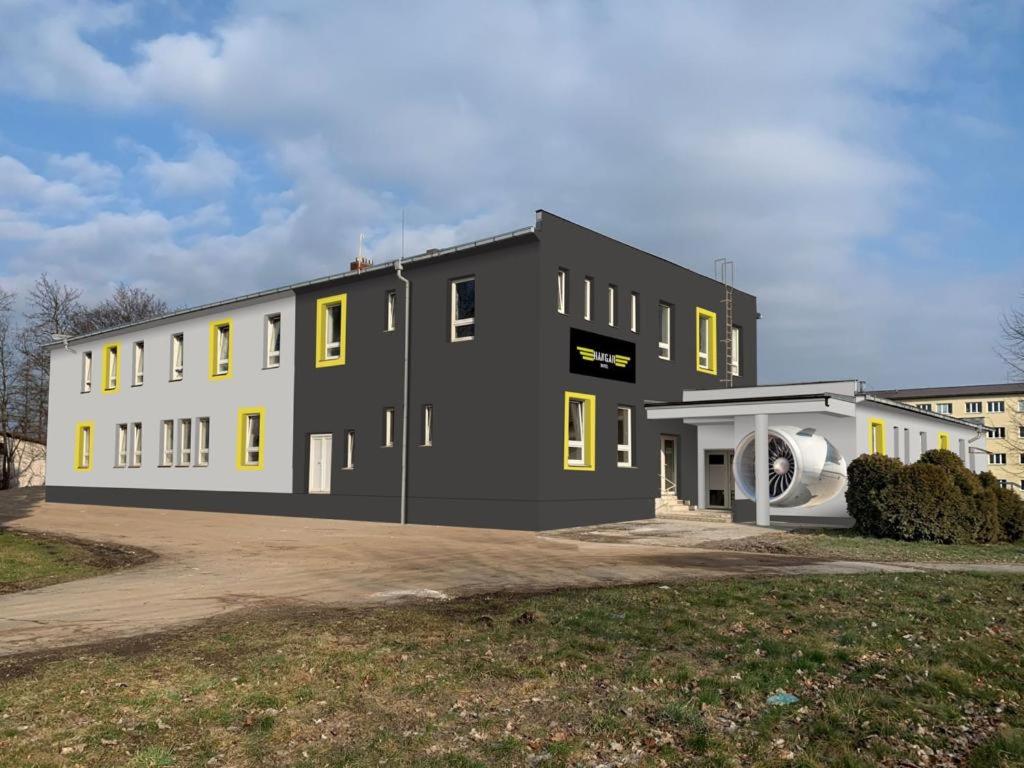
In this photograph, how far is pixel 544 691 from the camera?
638 cm

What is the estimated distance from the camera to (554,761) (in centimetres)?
510

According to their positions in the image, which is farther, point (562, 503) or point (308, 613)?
point (562, 503)

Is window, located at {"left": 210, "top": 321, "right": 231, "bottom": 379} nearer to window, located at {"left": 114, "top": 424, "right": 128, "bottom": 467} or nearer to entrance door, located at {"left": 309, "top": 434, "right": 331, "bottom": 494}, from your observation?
entrance door, located at {"left": 309, "top": 434, "right": 331, "bottom": 494}

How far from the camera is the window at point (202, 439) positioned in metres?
31.8

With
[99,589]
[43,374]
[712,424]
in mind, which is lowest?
[99,589]

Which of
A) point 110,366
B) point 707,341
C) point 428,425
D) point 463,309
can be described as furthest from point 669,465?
point 110,366

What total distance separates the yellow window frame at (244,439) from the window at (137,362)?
796 centimetres

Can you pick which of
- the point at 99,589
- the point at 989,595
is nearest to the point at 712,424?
the point at 989,595

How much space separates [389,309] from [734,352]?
1312 centimetres

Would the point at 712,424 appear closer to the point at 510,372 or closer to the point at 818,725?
the point at 510,372

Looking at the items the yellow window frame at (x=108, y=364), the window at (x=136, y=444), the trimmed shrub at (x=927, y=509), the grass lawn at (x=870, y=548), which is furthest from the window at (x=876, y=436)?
the yellow window frame at (x=108, y=364)

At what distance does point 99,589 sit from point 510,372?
1290 centimetres

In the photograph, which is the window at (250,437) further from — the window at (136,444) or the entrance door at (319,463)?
the window at (136,444)

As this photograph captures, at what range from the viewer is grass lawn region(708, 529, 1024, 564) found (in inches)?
612
